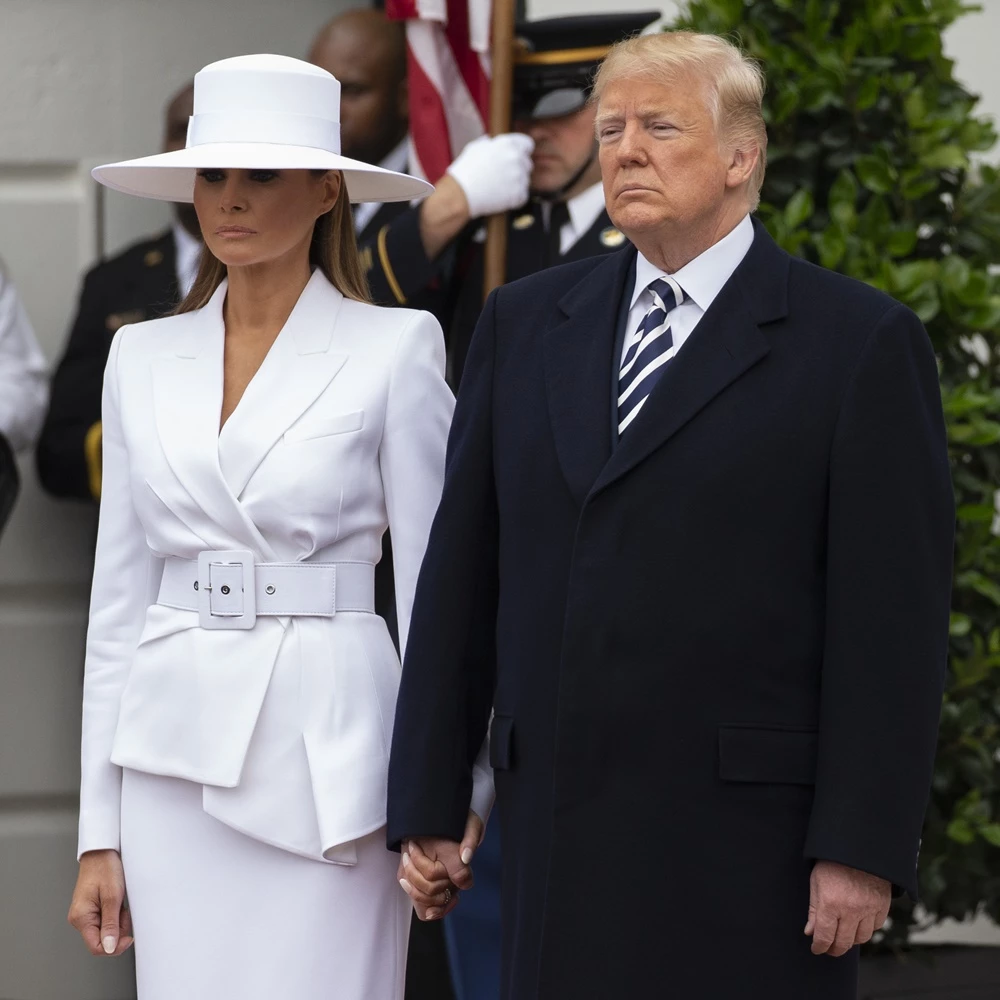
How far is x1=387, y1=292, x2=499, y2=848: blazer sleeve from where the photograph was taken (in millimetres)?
2320

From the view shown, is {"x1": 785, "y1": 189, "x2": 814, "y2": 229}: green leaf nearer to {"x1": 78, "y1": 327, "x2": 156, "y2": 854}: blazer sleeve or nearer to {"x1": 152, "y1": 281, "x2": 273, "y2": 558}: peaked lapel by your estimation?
{"x1": 152, "y1": 281, "x2": 273, "y2": 558}: peaked lapel

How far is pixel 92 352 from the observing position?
4.38 meters

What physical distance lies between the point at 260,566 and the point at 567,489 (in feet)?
1.54

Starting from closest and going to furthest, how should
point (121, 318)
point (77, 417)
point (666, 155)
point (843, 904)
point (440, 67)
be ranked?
point (843, 904) → point (666, 155) → point (440, 67) → point (77, 417) → point (121, 318)

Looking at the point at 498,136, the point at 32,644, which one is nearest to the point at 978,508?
the point at 498,136

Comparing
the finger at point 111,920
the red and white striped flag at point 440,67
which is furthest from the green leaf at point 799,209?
the finger at point 111,920

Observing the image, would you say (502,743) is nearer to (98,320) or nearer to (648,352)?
(648,352)

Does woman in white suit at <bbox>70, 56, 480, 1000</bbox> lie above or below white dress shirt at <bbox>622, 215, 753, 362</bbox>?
below

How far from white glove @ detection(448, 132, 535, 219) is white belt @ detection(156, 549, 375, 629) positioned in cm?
162

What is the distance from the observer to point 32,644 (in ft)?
15.7

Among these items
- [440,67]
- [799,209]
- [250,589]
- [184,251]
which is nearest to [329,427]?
[250,589]

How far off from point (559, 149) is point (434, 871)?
83.2 inches

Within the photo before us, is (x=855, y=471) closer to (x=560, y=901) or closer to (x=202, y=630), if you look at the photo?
(x=560, y=901)

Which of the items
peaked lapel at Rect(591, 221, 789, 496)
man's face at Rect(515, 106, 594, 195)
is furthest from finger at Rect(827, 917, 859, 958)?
man's face at Rect(515, 106, 594, 195)
